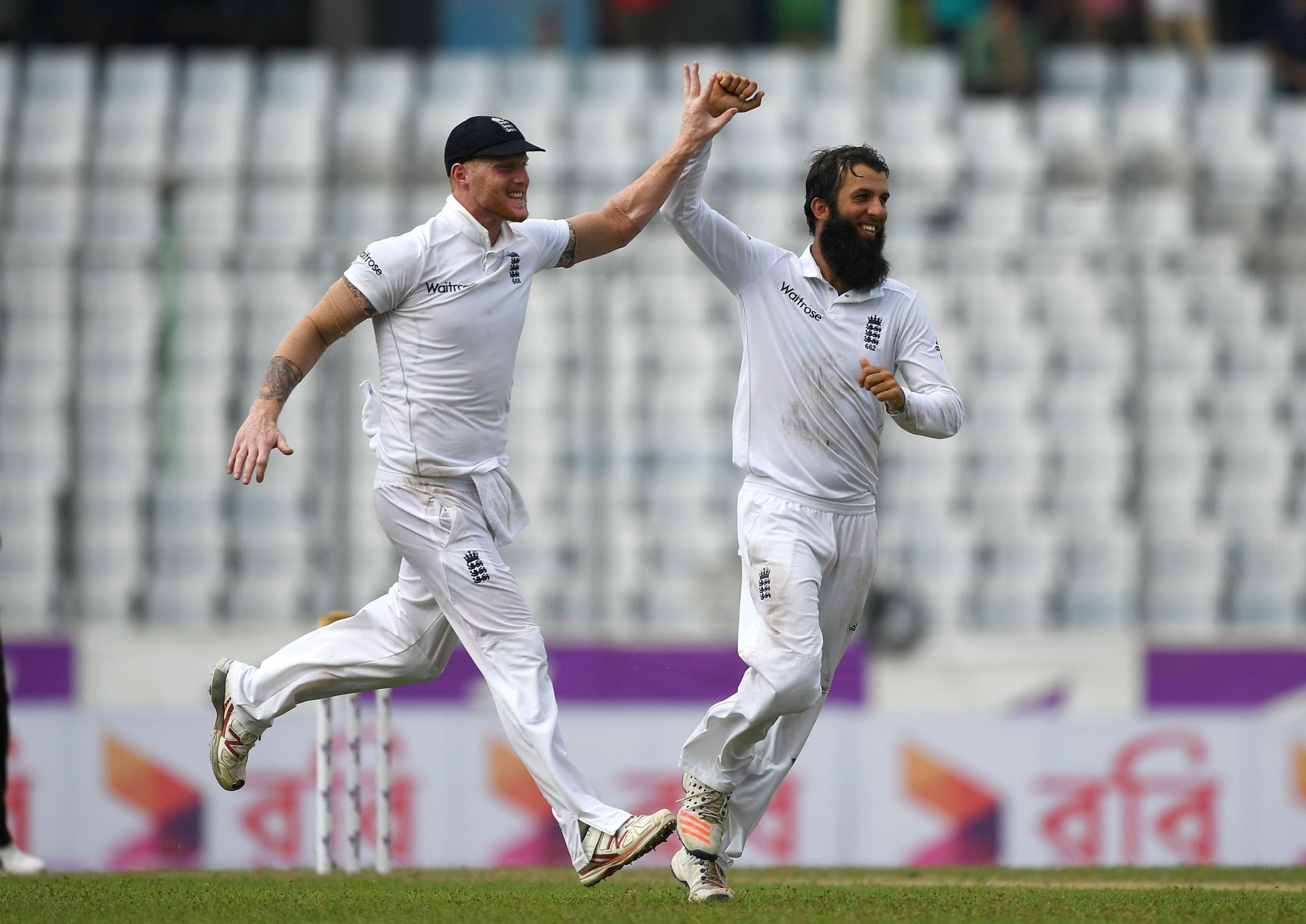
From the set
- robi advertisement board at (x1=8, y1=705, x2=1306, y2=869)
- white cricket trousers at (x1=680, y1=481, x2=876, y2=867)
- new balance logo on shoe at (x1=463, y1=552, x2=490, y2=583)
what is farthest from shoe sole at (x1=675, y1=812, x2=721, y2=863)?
robi advertisement board at (x1=8, y1=705, x2=1306, y2=869)

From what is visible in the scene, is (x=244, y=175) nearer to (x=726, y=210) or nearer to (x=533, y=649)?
(x=726, y=210)

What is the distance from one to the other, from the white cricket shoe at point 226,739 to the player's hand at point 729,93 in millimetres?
2500

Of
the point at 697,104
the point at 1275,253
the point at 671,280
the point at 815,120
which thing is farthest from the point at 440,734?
the point at 1275,253

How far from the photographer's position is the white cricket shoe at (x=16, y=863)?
7.11m

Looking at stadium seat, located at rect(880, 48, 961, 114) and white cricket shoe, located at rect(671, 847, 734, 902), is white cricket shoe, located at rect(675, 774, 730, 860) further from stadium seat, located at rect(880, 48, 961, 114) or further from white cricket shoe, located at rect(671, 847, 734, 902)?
stadium seat, located at rect(880, 48, 961, 114)

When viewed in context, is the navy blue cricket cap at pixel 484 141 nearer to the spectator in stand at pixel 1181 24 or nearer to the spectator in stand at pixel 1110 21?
the spectator in stand at pixel 1181 24

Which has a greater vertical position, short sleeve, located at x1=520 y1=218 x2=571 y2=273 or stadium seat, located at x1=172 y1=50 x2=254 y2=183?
stadium seat, located at x1=172 y1=50 x2=254 y2=183

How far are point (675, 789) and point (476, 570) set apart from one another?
15.0 ft

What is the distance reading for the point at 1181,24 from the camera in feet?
51.8

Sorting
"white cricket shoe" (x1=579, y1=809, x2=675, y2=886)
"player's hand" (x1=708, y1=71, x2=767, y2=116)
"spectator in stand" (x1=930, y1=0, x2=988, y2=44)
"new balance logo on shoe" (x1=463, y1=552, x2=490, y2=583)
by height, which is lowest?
"white cricket shoe" (x1=579, y1=809, x2=675, y2=886)

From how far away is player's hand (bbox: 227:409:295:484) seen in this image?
544 centimetres

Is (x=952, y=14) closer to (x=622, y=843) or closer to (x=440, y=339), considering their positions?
(x=440, y=339)

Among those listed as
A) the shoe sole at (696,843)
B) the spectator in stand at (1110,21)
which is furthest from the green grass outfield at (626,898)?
the spectator in stand at (1110,21)

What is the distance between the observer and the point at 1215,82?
15188mm
